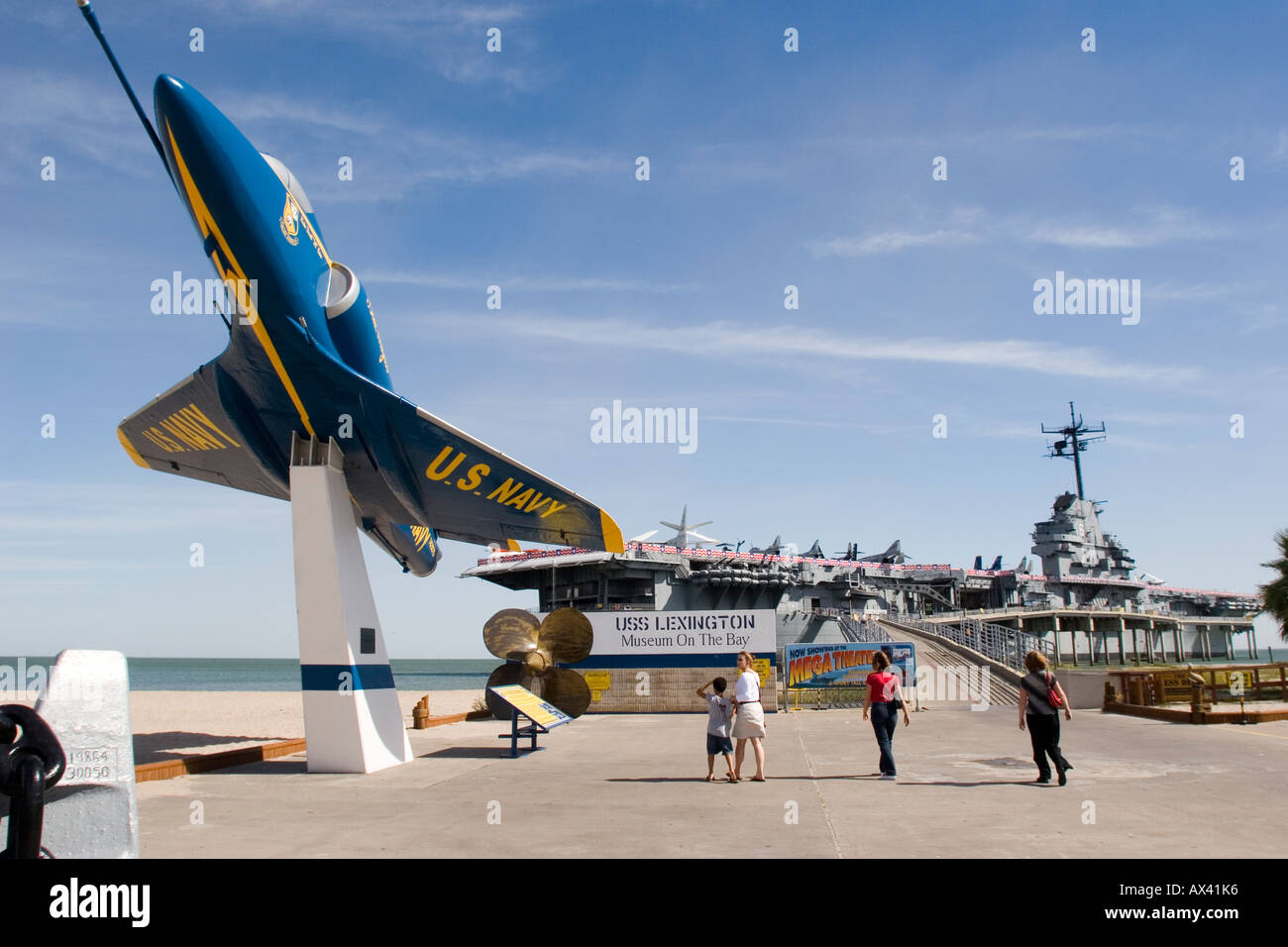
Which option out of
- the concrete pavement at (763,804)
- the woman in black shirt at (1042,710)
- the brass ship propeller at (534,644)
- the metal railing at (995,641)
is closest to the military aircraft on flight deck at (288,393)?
the brass ship propeller at (534,644)

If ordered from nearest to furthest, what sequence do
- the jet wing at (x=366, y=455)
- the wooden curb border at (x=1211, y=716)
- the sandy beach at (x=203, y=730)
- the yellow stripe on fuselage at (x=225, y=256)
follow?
the yellow stripe on fuselage at (x=225, y=256) < the jet wing at (x=366, y=455) < the sandy beach at (x=203, y=730) < the wooden curb border at (x=1211, y=716)

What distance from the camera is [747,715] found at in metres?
10.6

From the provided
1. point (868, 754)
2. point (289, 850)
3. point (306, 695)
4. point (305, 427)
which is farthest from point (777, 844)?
point (305, 427)

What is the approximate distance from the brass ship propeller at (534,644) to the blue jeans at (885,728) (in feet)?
26.3

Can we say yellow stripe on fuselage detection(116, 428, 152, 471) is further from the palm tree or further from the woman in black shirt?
the palm tree

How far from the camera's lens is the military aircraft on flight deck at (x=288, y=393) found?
456 inches

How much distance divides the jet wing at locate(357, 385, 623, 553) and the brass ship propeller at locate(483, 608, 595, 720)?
2.03m

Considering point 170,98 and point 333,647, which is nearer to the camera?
point 170,98

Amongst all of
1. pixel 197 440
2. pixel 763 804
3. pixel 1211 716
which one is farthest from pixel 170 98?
pixel 1211 716

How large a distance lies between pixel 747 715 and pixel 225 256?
9.35 meters

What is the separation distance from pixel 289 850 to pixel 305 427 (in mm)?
8141

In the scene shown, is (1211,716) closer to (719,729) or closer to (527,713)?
(719,729)

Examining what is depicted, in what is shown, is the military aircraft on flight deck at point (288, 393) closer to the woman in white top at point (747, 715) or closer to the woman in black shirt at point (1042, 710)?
the woman in white top at point (747, 715)
